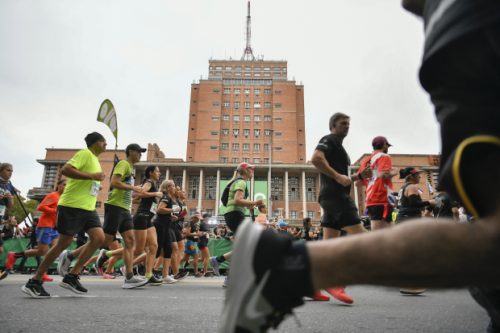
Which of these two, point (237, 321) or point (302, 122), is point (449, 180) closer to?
point (237, 321)

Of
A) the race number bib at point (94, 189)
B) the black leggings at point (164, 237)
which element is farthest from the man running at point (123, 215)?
the black leggings at point (164, 237)

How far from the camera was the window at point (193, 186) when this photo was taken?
2192 inches

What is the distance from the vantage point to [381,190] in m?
4.57

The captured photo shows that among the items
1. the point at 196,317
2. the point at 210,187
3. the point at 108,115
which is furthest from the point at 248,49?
the point at 196,317

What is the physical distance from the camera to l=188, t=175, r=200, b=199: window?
55.7 metres

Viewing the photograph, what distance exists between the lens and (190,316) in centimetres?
237

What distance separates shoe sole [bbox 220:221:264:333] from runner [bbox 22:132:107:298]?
11.3 feet

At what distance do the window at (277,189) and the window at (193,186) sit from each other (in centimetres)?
1299

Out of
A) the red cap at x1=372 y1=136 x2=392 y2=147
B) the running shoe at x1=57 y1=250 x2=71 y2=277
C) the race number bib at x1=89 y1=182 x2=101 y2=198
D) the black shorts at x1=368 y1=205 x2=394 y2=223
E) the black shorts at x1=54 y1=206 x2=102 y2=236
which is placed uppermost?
the red cap at x1=372 y1=136 x2=392 y2=147

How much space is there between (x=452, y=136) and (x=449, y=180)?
135mm

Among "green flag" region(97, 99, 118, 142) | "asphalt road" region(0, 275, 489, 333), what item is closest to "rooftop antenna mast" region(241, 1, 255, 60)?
"green flag" region(97, 99, 118, 142)

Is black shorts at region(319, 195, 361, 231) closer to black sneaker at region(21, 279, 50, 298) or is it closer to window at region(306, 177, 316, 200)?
black sneaker at region(21, 279, 50, 298)

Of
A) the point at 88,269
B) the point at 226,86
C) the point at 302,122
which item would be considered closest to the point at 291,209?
the point at 302,122

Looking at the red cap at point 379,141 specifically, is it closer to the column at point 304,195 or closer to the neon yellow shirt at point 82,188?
the neon yellow shirt at point 82,188
